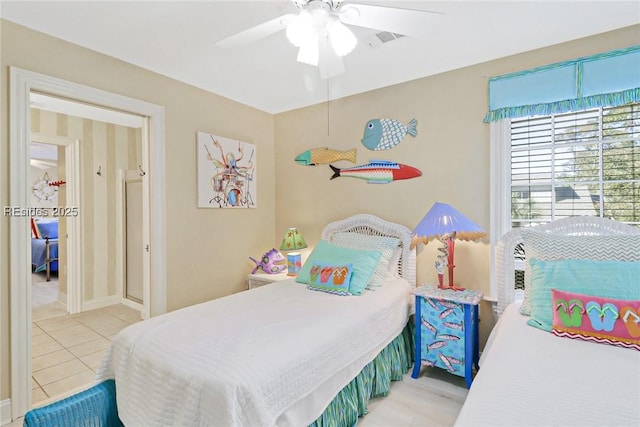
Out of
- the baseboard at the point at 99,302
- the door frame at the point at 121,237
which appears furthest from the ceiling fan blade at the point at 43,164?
the baseboard at the point at 99,302

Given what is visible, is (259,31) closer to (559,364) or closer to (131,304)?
(559,364)

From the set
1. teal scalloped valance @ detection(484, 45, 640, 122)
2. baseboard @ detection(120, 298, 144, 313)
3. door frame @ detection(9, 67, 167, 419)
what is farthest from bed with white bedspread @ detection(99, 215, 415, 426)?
baseboard @ detection(120, 298, 144, 313)

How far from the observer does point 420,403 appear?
2.08 m

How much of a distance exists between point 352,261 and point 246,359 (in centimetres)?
131

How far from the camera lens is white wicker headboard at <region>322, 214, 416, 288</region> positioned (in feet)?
9.15

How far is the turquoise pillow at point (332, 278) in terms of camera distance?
2363 millimetres

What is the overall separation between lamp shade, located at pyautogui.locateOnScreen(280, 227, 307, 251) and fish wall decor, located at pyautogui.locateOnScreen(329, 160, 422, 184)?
818 millimetres

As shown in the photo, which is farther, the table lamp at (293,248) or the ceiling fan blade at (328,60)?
the table lamp at (293,248)

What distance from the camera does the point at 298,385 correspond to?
1416mm

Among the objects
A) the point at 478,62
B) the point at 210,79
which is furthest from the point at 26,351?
the point at 478,62

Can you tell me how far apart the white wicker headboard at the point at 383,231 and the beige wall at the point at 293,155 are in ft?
0.36

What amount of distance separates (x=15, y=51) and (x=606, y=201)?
157 inches

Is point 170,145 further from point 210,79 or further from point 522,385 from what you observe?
point 522,385

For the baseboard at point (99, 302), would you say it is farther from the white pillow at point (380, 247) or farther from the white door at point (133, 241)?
the white pillow at point (380, 247)
